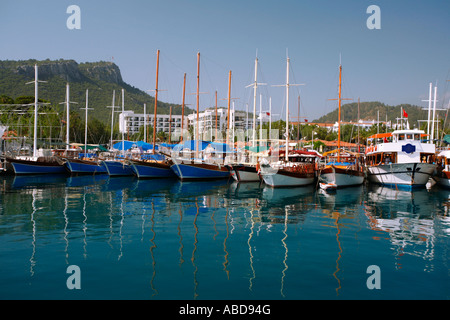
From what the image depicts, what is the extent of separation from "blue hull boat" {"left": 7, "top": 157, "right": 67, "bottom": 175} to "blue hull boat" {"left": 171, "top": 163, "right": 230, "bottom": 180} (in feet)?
56.4

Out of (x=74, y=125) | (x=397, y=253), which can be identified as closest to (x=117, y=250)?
(x=397, y=253)

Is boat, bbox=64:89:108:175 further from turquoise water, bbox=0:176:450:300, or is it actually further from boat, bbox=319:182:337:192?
boat, bbox=319:182:337:192

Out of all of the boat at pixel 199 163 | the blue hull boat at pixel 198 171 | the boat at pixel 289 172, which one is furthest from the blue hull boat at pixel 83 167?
the boat at pixel 289 172

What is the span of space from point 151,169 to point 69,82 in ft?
444

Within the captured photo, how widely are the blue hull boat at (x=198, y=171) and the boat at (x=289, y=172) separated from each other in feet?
24.8

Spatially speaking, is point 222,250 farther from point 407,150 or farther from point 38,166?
point 38,166

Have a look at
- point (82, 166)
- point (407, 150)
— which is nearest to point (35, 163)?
point (82, 166)

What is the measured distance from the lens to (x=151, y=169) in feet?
125

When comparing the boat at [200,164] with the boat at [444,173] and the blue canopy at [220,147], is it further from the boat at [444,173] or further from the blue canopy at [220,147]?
the boat at [444,173]

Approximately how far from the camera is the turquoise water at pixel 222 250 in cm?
780

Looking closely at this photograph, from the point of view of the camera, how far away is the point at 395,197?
24.8 metres

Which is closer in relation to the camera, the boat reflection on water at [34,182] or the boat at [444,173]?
the boat reflection on water at [34,182]
